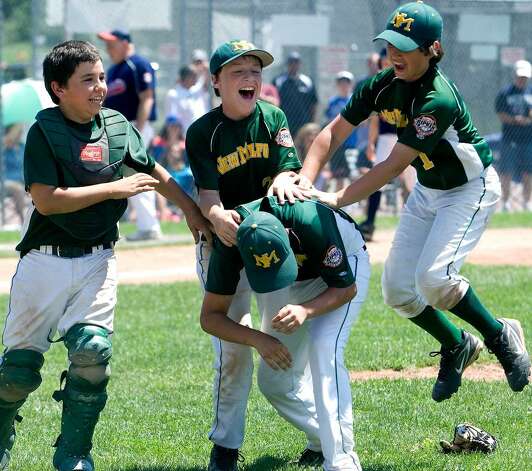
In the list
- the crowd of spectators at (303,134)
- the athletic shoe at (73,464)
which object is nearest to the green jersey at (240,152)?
the athletic shoe at (73,464)

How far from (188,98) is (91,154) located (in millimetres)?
9814

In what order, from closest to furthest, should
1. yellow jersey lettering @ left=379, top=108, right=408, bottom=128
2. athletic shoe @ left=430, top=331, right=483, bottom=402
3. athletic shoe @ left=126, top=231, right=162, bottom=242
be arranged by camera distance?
yellow jersey lettering @ left=379, top=108, right=408, bottom=128, athletic shoe @ left=430, top=331, right=483, bottom=402, athletic shoe @ left=126, top=231, right=162, bottom=242

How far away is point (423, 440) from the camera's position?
211 inches

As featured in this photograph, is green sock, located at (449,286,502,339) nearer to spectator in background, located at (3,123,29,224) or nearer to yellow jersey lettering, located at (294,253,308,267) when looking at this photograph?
yellow jersey lettering, located at (294,253,308,267)

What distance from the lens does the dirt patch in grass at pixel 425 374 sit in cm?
665

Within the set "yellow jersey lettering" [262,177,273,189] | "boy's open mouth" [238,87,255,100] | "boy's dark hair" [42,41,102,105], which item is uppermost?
"boy's dark hair" [42,41,102,105]

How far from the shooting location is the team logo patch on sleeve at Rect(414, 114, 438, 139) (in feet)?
17.0

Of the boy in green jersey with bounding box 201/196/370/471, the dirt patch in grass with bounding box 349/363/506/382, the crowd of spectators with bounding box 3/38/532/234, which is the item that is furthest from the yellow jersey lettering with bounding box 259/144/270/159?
the crowd of spectators with bounding box 3/38/532/234

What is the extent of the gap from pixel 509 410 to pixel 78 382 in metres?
2.31

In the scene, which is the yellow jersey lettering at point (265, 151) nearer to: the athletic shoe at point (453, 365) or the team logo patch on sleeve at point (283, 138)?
the team logo patch on sleeve at point (283, 138)

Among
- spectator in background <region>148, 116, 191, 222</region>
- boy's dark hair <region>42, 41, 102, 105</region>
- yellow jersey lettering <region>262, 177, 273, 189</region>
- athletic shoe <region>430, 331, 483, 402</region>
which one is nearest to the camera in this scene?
boy's dark hair <region>42, 41, 102, 105</region>

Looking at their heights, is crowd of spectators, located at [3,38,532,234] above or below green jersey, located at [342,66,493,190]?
below

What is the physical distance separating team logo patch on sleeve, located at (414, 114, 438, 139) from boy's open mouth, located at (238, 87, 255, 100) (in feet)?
2.55

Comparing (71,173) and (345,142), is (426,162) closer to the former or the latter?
(71,173)
